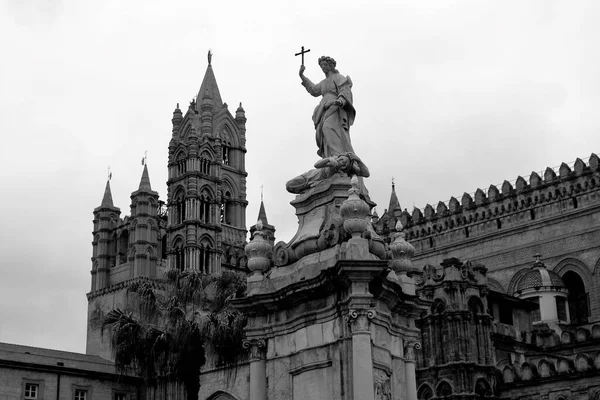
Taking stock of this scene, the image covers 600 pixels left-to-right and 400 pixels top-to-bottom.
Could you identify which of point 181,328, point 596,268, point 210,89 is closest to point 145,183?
point 210,89

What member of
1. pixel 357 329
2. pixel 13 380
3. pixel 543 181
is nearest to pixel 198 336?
pixel 357 329

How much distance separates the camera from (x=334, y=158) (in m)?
15.7

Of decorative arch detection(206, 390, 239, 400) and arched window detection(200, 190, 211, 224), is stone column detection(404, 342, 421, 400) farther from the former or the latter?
arched window detection(200, 190, 211, 224)

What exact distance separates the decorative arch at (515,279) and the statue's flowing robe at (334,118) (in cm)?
4100

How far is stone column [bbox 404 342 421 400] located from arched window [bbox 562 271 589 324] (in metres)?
39.5

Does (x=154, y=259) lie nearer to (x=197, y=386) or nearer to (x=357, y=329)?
(x=197, y=386)

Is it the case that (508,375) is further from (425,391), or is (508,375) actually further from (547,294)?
(547,294)

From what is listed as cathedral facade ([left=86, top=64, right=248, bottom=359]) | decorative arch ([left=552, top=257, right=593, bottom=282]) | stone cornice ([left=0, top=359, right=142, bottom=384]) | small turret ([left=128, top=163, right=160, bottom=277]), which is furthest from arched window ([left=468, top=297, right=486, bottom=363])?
small turret ([left=128, top=163, right=160, bottom=277])

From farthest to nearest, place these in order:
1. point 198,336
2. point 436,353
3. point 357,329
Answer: point 436,353 < point 198,336 < point 357,329

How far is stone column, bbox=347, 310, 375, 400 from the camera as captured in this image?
13344mm

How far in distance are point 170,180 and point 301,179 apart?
8575 cm

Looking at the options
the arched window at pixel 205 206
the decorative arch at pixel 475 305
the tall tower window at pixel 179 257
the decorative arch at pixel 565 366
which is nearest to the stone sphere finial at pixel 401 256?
the decorative arch at pixel 565 366

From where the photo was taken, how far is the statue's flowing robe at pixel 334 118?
634 inches

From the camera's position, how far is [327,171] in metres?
15.7
